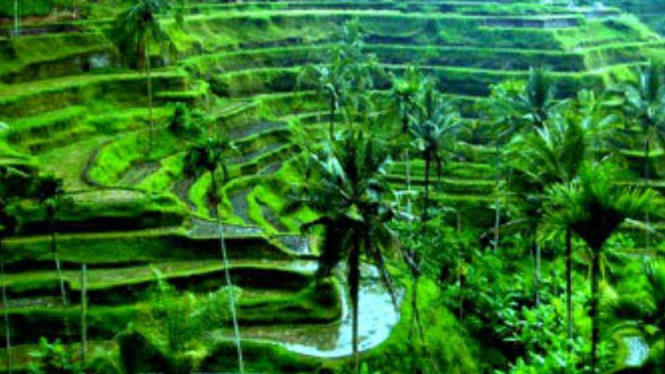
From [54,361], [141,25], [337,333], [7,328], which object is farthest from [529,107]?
[7,328]

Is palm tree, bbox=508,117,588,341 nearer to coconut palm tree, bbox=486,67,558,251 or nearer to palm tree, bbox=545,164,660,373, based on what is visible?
palm tree, bbox=545,164,660,373

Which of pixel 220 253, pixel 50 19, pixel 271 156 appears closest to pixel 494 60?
pixel 271 156

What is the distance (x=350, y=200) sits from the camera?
19.2m

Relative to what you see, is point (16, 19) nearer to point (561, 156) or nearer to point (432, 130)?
point (432, 130)

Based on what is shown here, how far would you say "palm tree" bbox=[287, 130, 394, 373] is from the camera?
1905 centimetres

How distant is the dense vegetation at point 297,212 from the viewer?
18.5 meters

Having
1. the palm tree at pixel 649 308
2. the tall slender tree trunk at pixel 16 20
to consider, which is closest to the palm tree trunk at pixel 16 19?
the tall slender tree trunk at pixel 16 20

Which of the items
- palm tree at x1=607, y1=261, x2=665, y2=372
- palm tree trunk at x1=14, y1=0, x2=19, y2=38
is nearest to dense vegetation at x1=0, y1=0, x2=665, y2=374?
palm tree at x1=607, y1=261, x2=665, y2=372

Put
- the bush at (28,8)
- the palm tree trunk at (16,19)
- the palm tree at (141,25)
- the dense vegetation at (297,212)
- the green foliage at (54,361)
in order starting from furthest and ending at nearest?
the bush at (28,8)
the palm tree trunk at (16,19)
the palm tree at (141,25)
the green foliage at (54,361)
the dense vegetation at (297,212)

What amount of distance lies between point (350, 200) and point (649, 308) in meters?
8.45

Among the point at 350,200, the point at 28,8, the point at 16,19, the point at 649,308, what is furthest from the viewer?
the point at 28,8

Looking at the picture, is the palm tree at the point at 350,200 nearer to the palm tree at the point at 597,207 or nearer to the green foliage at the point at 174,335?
the green foliage at the point at 174,335

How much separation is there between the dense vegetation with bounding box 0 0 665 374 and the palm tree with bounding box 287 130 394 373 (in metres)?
0.06

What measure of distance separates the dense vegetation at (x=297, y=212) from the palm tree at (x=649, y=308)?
1.4 inches
